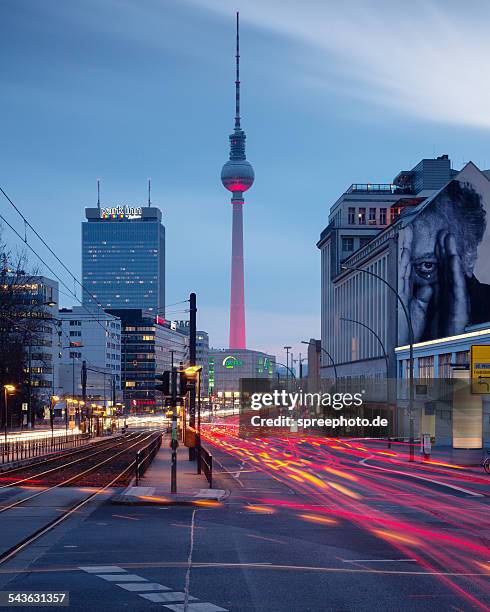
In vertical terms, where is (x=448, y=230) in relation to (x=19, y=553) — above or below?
above

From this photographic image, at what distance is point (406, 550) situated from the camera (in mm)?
18594

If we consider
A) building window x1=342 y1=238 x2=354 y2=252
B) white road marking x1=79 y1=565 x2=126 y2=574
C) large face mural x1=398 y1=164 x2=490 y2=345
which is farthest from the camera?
building window x1=342 y1=238 x2=354 y2=252

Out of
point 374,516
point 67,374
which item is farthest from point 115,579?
point 67,374

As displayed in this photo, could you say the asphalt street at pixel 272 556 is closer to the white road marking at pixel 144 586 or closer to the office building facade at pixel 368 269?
the white road marking at pixel 144 586

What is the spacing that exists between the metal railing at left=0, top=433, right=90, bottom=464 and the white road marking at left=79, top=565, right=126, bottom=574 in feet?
112

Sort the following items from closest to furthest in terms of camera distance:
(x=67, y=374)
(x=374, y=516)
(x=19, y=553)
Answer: (x=19, y=553) < (x=374, y=516) < (x=67, y=374)

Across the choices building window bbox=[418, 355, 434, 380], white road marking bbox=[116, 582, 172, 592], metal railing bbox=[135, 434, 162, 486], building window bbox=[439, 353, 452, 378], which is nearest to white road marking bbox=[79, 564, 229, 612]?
white road marking bbox=[116, 582, 172, 592]

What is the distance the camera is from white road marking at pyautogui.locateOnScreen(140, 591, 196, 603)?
1332 centimetres

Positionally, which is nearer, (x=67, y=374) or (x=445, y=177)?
A: (x=445, y=177)

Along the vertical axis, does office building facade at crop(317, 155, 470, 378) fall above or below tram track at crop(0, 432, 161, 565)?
above

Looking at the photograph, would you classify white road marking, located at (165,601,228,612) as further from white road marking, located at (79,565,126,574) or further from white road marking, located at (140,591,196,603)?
white road marking, located at (79,565,126,574)

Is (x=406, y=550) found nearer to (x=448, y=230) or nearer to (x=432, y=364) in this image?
(x=432, y=364)

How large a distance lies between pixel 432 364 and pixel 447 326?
1804 cm

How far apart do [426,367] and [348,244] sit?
74.3m
